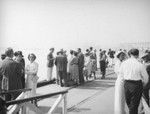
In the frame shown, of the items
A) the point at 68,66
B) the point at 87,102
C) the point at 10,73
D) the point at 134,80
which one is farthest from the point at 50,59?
the point at 134,80

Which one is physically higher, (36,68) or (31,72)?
(36,68)

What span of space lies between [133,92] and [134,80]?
0.27 meters

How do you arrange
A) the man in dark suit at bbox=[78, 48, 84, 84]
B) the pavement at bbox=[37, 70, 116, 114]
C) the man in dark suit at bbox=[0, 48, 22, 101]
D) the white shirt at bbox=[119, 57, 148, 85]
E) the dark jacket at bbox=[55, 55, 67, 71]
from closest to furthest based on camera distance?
1. the white shirt at bbox=[119, 57, 148, 85]
2. the man in dark suit at bbox=[0, 48, 22, 101]
3. the pavement at bbox=[37, 70, 116, 114]
4. the dark jacket at bbox=[55, 55, 67, 71]
5. the man in dark suit at bbox=[78, 48, 84, 84]

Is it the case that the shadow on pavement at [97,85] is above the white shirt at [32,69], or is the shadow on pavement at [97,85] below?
below

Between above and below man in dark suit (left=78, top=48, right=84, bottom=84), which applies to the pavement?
below

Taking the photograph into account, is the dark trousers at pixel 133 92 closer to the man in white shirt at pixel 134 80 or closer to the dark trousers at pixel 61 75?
the man in white shirt at pixel 134 80

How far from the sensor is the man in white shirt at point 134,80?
6.89 metres

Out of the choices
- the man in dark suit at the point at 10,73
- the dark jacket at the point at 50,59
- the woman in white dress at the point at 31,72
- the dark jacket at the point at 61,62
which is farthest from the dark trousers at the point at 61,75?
the man in dark suit at the point at 10,73

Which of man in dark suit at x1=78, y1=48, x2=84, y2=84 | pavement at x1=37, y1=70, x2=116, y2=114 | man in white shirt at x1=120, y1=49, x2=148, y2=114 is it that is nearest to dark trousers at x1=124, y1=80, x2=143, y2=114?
man in white shirt at x1=120, y1=49, x2=148, y2=114

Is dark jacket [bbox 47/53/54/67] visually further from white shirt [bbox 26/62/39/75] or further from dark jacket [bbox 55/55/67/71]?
white shirt [bbox 26/62/39/75]

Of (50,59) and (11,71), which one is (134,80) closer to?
(11,71)

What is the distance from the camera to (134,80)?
691 cm

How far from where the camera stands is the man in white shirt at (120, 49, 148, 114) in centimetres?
689

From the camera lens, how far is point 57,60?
15250mm
